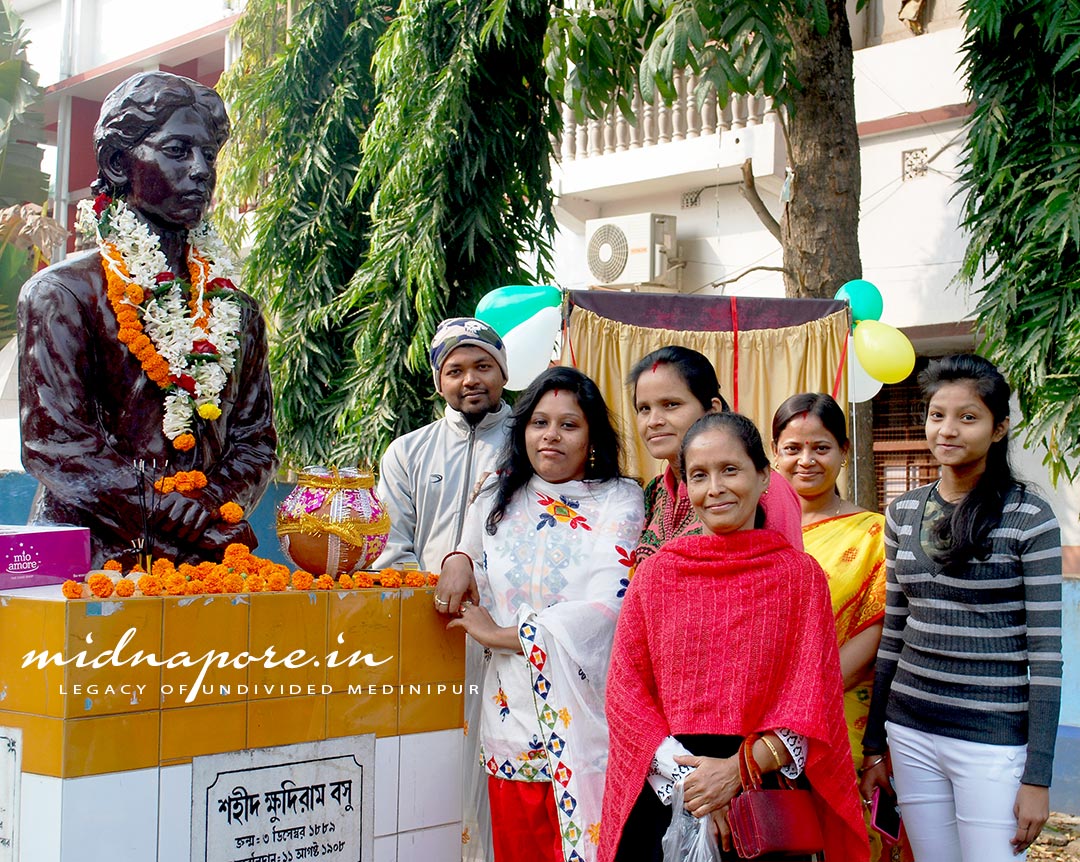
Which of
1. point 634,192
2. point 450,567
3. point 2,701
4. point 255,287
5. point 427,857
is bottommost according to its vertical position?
point 427,857

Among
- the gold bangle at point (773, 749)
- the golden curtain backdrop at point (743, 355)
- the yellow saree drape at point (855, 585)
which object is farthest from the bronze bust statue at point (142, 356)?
the golden curtain backdrop at point (743, 355)

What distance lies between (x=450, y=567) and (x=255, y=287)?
5.12 metres

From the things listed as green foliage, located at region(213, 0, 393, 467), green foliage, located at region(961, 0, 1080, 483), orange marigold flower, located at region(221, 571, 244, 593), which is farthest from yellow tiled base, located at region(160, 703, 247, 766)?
green foliage, located at region(213, 0, 393, 467)

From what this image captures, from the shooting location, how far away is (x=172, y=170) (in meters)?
2.67

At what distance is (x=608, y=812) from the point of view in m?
2.28

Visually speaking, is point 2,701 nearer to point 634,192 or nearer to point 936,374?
point 936,374

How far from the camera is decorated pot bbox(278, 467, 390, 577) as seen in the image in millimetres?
2559

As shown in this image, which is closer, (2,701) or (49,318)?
(2,701)

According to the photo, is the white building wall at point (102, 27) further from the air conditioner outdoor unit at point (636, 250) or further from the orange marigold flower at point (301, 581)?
the orange marigold flower at point (301, 581)

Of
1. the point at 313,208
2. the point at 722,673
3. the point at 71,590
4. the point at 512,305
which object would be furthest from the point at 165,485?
the point at 313,208

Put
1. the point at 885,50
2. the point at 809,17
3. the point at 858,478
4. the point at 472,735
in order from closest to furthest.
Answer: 1. the point at 472,735
2. the point at 809,17
3. the point at 858,478
4. the point at 885,50

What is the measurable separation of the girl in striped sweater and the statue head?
176cm

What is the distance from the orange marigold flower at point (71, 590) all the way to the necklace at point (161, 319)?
57 centimetres

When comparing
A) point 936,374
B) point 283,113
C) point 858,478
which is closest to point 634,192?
point 283,113
